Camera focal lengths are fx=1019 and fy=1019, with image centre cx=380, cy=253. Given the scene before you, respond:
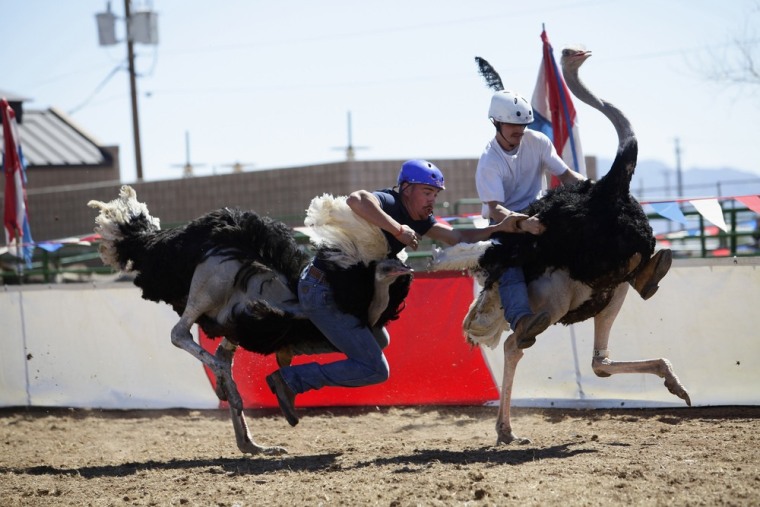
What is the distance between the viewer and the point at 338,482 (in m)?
5.36

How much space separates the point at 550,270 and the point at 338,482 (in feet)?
6.07

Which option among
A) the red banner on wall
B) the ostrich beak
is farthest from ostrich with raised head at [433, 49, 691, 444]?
the red banner on wall

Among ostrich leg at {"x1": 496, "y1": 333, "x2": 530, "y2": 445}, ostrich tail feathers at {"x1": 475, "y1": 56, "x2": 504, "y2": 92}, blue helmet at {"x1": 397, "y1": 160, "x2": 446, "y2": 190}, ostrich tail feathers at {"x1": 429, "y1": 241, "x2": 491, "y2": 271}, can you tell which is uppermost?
ostrich tail feathers at {"x1": 475, "y1": 56, "x2": 504, "y2": 92}

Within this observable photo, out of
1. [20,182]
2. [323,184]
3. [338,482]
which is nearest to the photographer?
[338,482]

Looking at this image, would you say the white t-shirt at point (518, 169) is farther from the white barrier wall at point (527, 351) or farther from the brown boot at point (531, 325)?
the white barrier wall at point (527, 351)

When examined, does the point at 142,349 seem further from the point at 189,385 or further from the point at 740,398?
the point at 740,398

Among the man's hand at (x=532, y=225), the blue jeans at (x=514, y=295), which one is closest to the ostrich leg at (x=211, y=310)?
the blue jeans at (x=514, y=295)

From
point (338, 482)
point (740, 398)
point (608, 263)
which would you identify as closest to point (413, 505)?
point (338, 482)

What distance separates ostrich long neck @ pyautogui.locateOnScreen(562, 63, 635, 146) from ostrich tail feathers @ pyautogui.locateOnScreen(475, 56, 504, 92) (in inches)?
18.1

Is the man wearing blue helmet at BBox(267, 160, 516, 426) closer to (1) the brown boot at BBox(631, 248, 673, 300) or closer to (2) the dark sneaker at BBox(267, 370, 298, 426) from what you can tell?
(2) the dark sneaker at BBox(267, 370, 298, 426)

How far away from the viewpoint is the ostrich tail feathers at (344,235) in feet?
19.6

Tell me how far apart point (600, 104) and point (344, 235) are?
6.17 feet

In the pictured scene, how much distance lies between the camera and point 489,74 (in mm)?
6969

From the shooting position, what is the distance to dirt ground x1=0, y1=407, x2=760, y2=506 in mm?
4871
